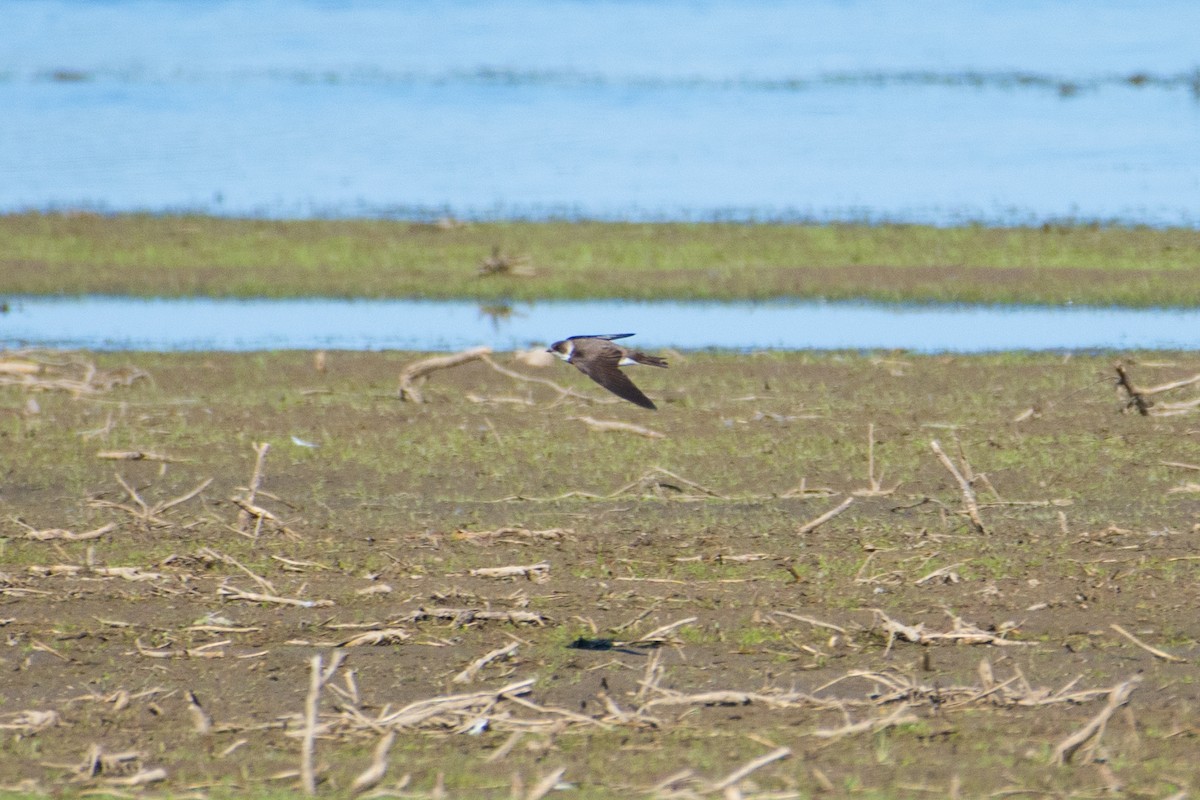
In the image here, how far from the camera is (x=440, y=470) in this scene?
35.4 feet

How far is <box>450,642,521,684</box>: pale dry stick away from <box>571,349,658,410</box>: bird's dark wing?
117 centimetres

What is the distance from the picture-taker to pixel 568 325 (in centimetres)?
1695

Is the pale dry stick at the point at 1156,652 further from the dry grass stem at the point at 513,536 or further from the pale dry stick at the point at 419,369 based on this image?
the pale dry stick at the point at 419,369

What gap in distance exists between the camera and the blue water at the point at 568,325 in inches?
631

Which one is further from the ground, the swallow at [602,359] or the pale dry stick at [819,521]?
the swallow at [602,359]

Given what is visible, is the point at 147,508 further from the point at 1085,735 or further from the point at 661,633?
the point at 1085,735

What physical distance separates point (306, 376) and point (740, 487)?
5089 millimetres

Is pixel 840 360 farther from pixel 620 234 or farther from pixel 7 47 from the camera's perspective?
pixel 7 47

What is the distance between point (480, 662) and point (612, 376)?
1.73 m

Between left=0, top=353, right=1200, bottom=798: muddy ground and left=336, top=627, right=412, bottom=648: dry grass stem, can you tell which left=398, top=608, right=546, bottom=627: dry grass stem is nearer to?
left=0, top=353, right=1200, bottom=798: muddy ground

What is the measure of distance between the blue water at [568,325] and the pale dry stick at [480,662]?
8813mm

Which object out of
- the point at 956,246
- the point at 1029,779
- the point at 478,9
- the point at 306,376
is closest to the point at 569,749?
the point at 1029,779

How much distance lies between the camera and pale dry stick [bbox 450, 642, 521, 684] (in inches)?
265

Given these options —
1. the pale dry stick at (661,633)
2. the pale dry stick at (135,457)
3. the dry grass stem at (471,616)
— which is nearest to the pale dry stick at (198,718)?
the dry grass stem at (471,616)
